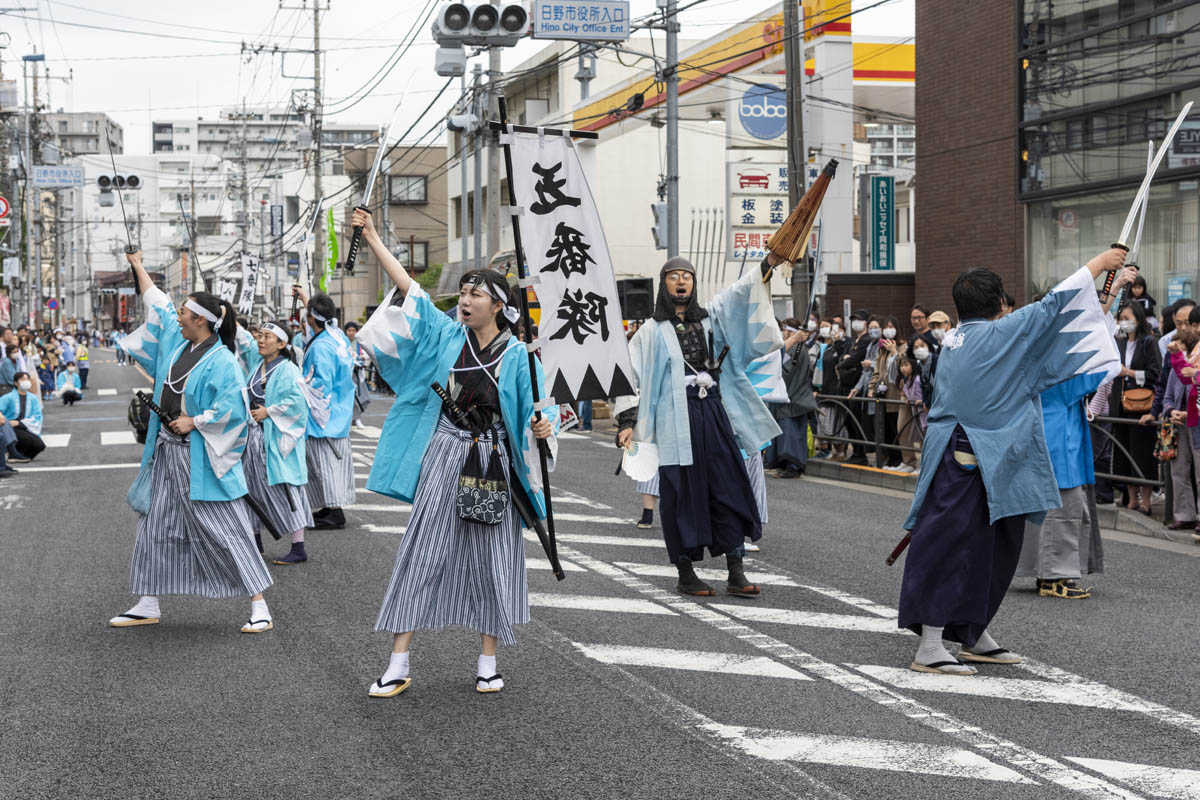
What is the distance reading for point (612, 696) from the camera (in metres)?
5.76

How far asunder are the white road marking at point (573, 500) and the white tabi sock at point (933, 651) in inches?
250

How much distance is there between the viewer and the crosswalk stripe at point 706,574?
862cm

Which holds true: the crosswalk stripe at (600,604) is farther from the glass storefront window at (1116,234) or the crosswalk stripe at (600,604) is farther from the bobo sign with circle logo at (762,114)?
the bobo sign with circle logo at (762,114)

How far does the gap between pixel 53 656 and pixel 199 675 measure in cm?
97

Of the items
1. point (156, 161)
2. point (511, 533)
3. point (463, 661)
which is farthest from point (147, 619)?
point (156, 161)

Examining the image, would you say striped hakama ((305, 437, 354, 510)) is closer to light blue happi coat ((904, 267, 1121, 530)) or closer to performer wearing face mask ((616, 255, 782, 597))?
performer wearing face mask ((616, 255, 782, 597))

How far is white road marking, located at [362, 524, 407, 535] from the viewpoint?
11.0 meters

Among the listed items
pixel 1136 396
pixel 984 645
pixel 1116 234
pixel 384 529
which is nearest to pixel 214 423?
pixel 384 529

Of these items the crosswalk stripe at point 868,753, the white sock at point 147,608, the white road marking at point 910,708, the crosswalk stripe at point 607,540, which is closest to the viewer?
the white road marking at point 910,708

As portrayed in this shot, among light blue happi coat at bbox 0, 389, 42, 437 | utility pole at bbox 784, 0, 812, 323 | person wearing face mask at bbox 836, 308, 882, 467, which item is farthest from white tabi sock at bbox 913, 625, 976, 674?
light blue happi coat at bbox 0, 389, 42, 437

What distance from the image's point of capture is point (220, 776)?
4.70 meters

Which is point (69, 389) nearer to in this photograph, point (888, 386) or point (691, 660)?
point (888, 386)

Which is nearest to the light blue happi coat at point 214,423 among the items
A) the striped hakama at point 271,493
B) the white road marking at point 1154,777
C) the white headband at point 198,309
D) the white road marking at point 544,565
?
the white headband at point 198,309

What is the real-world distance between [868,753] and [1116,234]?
13.9 m
